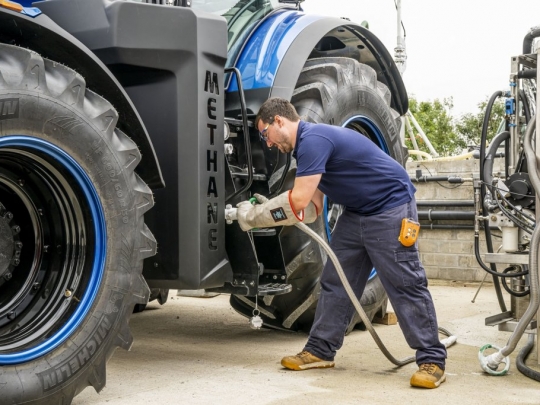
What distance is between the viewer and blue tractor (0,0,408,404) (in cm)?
300

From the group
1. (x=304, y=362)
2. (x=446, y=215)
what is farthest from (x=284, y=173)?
(x=446, y=215)

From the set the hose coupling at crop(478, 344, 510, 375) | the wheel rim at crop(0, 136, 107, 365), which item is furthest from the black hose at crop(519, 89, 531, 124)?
the wheel rim at crop(0, 136, 107, 365)

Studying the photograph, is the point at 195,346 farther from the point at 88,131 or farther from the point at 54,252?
the point at 88,131

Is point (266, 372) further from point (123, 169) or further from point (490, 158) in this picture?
point (490, 158)

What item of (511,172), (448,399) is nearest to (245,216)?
(448,399)

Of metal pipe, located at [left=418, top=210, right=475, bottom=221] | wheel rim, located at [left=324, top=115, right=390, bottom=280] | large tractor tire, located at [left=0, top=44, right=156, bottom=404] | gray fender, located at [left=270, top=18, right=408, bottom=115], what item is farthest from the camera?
metal pipe, located at [left=418, top=210, right=475, bottom=221]

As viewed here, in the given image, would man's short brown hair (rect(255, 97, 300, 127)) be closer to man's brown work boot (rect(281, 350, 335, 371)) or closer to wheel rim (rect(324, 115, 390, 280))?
wheel rim (rect(324, 115, 390, 280))

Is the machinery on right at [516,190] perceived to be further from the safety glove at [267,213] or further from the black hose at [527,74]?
the safety glove at [267,213]

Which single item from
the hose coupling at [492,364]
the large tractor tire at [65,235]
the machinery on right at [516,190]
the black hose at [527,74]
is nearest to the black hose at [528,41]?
the machinery on right at [516,190]

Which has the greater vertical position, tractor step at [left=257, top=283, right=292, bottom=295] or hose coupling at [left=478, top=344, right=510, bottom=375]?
tractor step at [left=257, top=283, right=292, bottom=295]

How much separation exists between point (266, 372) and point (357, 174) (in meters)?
1.22

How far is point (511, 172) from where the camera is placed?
16.7ft

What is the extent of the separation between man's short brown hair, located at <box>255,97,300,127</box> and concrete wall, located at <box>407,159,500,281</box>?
533cm

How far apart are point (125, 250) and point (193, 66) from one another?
1.04 m
